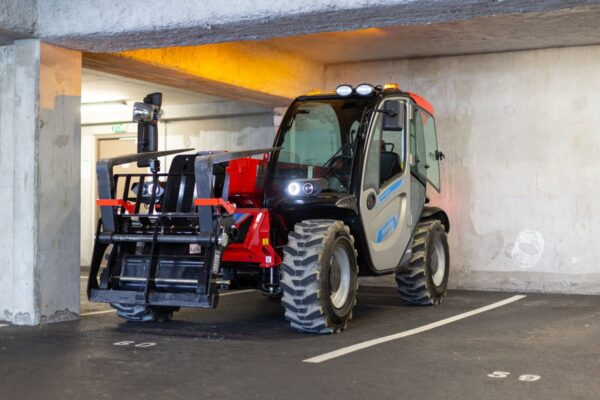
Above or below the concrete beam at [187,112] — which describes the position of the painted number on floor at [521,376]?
below

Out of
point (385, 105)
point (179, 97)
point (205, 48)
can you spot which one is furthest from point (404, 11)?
point (179, 97)

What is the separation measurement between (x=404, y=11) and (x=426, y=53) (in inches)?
216

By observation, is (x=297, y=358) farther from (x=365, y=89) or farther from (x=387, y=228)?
(x=365, y=89)

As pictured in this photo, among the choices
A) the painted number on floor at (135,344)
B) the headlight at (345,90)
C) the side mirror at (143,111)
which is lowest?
the painted number on floor at (135,344)

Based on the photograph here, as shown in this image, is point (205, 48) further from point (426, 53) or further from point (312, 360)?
point (312, 360)

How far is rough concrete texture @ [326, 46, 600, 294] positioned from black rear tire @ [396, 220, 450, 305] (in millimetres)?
1644

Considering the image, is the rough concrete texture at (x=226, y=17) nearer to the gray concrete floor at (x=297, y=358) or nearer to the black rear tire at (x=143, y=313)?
the black rear tire at (x=143, y=313)

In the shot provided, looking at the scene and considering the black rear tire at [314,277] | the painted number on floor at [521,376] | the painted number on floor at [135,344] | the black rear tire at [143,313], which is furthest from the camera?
the black rear tire at [143,313]

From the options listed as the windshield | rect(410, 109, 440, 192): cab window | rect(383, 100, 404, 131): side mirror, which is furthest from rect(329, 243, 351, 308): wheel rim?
rect(410, 109, 440, 192): cab window

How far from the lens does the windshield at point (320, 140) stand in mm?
8656

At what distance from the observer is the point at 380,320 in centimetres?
882

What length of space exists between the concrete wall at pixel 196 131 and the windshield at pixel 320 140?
17.2 ft

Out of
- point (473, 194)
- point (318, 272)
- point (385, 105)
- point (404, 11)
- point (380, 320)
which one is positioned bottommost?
point (380, 320)

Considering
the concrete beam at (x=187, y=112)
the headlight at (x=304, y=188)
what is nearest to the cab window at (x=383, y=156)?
the headlight at (x=304, y=188)
